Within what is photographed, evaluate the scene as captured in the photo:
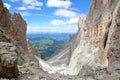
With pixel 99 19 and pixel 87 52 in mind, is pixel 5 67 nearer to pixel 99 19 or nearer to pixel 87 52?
pixel 99 19

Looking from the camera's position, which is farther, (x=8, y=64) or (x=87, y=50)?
(x=87, y=50)

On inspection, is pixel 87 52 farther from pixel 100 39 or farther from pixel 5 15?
pixel 5 15

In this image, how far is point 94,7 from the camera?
58.1 meters

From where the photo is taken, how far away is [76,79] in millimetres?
14555

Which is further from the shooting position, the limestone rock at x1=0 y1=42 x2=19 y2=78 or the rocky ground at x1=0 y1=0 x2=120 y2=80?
the rocky ground at x1=0 y1=0 x2=120 y2=80

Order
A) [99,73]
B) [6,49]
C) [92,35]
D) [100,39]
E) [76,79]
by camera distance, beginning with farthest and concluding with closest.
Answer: [92,35] → [100,39] → [99,73] → [76,79] → [6,49]

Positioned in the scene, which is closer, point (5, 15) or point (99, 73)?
point (99, 73)

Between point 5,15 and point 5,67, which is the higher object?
point 5,15

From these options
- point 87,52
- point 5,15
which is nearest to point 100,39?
point 87,52

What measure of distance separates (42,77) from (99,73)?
4306 millimetres

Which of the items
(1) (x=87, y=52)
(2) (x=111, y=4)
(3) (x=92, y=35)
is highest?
(2) (x=111, y=4)

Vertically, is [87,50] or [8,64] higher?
[8,64]

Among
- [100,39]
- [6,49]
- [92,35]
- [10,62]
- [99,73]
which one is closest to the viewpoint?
[10,62]

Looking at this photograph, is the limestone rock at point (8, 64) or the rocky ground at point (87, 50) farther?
the rocky ground at point (87, 50)
